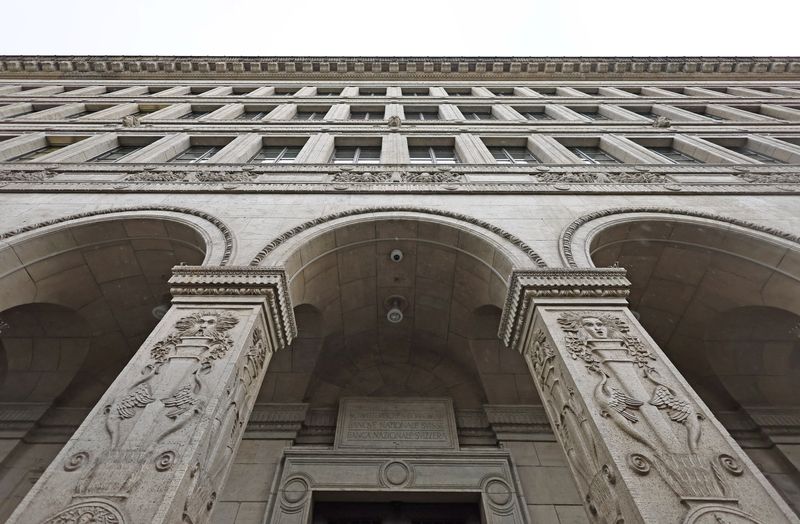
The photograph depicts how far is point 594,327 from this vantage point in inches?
234

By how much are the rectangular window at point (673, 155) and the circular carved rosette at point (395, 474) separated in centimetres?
1206

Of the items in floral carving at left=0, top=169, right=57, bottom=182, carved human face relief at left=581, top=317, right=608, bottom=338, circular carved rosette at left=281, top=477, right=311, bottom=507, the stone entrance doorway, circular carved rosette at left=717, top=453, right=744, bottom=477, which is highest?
floral carving at left=0, top=169, right=57, bottom=182

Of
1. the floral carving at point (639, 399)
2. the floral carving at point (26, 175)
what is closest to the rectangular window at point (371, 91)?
the floral carving at point (26, 175)

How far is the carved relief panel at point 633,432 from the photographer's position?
391cm

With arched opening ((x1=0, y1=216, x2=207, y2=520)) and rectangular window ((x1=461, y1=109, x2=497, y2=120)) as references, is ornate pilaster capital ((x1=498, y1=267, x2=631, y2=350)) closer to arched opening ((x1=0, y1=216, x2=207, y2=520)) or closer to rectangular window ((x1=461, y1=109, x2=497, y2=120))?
arched opening ((x1=0, y1=216, x2=207, y2=520))

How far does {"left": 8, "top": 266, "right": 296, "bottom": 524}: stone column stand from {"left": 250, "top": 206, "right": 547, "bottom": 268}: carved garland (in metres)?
1.00

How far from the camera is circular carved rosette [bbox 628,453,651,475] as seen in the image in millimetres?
4145

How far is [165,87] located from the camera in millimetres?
21375

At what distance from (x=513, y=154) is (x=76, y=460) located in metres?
13.2

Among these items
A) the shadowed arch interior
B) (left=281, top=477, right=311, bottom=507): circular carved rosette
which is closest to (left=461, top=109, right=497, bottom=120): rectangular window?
the shadowed arch interior

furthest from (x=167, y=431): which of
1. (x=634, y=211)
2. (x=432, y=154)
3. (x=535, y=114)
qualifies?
(x=535, y=114)

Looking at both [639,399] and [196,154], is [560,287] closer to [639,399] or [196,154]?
[639,399]

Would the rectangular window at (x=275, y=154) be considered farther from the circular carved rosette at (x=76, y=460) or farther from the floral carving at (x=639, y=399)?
the floral carving at (x=639, y=399)

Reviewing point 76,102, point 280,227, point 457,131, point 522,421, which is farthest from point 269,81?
point 522,421
